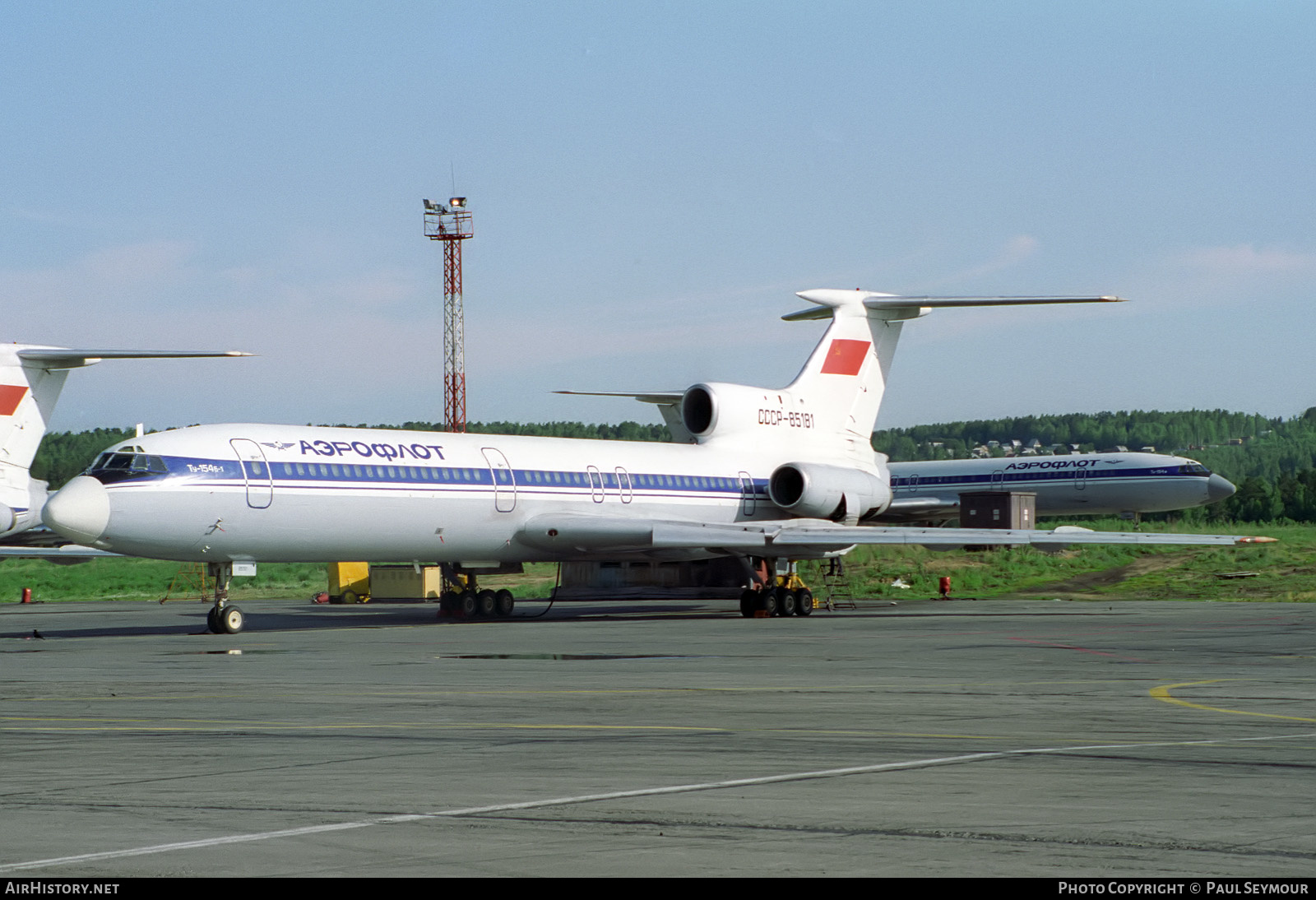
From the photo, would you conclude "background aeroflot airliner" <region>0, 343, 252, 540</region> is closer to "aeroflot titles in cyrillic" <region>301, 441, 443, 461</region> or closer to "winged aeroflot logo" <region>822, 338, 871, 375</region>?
"aeroflot titles in cyrillic" <region>301, 441, 443, 461</region>

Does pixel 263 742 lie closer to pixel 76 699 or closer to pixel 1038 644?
pixel 76 699

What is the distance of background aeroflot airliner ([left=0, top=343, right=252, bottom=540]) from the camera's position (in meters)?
37.7

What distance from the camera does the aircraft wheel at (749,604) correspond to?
3594 cm

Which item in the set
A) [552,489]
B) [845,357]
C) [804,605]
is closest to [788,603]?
[804,605]

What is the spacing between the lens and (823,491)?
38906mm

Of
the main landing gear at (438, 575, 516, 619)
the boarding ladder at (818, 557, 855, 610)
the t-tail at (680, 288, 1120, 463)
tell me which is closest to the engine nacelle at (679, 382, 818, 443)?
the t-tail at (680, 288, 1120, 463)

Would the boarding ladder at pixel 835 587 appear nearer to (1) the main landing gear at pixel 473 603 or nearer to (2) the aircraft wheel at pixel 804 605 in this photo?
(2) the aircraft wheel at pixel 804 605

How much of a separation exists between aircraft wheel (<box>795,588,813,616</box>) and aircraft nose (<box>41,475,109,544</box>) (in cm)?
1640

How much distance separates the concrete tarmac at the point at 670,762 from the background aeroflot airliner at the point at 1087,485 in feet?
155

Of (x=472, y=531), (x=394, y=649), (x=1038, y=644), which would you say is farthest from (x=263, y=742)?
(x=472, y=531)

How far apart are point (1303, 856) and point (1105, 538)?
26316 mm

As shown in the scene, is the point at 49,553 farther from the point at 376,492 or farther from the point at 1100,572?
the point at 1100,572

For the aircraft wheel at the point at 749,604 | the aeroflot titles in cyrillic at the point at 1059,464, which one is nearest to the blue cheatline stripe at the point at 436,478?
the aircraft wheel at the point at 749,604

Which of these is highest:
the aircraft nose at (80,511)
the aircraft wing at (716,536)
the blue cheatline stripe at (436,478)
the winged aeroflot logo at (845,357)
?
the winged aeroflot logo at (845,357)
